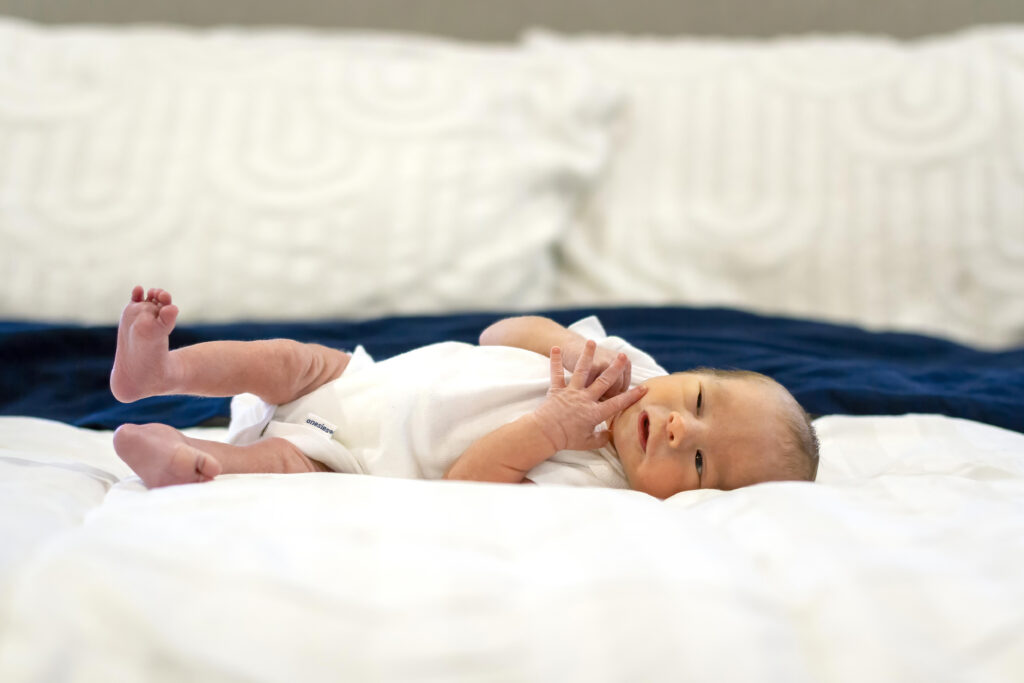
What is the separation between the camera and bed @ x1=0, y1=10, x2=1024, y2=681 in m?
0.62

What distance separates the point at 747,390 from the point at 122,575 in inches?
23.8

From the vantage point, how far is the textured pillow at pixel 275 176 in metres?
1.38

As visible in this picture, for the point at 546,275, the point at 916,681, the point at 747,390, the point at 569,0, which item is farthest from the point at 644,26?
the point at 916,681

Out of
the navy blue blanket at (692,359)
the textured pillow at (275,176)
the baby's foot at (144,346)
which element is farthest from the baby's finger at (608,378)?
the textured pillow at (275,176)

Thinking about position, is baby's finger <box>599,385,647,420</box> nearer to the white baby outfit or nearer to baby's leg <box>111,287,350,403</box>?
the white baby outfit

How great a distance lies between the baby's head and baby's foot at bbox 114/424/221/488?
1.33 ft

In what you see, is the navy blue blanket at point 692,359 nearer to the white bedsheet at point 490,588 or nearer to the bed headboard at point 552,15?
the white bedsheet at point 490,588

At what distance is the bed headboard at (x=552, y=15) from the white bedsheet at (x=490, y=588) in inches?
63.1

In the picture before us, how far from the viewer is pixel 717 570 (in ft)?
1.71

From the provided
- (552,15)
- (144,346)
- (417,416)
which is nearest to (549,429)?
(417,416)

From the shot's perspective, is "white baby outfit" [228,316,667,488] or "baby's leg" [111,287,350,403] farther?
"white baby outfit" [228,316,667,488]

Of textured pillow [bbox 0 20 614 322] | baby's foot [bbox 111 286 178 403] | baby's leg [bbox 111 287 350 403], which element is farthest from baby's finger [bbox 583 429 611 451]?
textured pillow [bbox 0 20 614 322]

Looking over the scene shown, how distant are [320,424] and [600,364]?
12.0 inches

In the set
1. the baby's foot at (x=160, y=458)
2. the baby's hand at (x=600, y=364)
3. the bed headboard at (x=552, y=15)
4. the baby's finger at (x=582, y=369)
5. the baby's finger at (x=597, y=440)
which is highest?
the bed headboard at (x=552, y=15)
